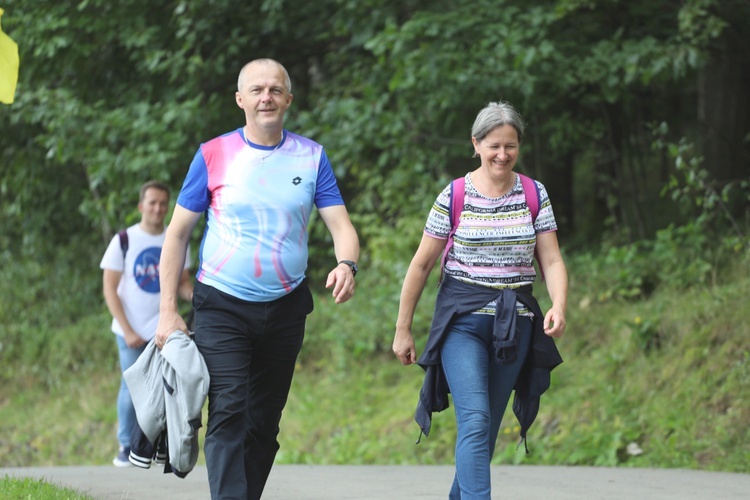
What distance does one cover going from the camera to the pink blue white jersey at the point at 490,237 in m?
5.56

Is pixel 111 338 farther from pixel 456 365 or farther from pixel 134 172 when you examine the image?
pixel 456 365

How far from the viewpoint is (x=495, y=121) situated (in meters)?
5.61

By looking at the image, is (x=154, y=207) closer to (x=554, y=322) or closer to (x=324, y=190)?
(x=324, y=190)

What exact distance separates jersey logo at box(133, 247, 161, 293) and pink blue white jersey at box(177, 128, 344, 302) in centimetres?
363

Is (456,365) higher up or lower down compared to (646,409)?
higher up

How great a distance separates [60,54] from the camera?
14.4m

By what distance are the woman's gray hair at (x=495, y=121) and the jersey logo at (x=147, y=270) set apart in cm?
407

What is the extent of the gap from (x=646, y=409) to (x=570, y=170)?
6.79 metres

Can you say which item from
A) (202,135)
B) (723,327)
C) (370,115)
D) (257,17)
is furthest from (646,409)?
(257,17)

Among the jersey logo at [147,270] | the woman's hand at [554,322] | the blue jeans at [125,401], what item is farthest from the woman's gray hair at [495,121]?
the blue jeans at [125,401]

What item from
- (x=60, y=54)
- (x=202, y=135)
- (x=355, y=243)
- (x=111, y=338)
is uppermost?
(x=60, y=54)

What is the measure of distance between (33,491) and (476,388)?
240 cm

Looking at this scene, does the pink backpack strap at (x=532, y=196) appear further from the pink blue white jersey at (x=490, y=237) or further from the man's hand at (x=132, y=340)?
the man's hand at (x=132, y=340)

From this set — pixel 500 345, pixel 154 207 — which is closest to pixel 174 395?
pixel 500 345
